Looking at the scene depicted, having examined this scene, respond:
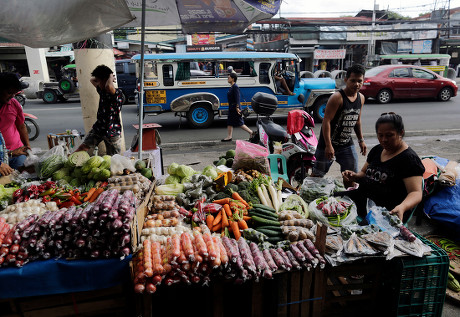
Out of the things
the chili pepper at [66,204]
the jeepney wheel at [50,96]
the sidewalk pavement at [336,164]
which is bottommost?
the sidewalk pavement at [336,164]

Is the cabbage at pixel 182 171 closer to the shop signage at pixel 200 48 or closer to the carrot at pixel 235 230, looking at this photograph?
the carrot at pixel 235 230

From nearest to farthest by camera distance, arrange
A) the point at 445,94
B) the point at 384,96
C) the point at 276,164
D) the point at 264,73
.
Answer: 1. the point at 276,164
2. the point at 264,73
3. the point at 384,96
4. the point at 445,94

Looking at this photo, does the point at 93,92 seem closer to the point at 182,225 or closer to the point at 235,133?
the point at 182,225

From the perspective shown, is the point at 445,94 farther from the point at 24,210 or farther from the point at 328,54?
the point at 24,210

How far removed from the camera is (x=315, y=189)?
3.46 m

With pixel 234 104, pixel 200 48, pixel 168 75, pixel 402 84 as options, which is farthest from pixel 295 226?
pixel 200 48

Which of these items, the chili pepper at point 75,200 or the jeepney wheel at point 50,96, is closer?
the chili pepper at point 75,200

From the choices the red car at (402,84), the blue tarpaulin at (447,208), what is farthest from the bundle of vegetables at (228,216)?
the red car at (402,84)

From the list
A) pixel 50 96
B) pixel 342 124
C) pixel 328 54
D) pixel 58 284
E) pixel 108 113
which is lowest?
pixel 58 284

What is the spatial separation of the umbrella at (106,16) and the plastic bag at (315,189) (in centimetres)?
213

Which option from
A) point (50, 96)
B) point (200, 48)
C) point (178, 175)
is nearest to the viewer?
point (178, 175)

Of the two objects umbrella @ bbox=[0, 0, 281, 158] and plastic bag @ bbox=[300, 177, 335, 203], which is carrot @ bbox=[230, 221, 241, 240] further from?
umbrella @ bbox=[0, 0, 281, 158]

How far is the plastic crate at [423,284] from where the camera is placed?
7.38ft

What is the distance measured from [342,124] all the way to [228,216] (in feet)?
6.58
